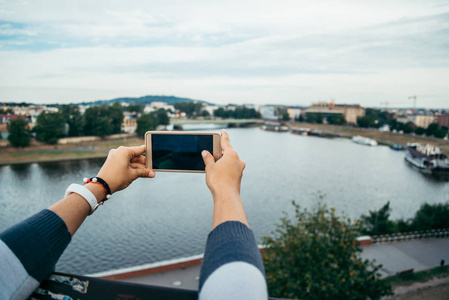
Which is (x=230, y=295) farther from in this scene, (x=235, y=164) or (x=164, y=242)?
(x=164, y=242)

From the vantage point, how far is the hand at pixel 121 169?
62 centimetres

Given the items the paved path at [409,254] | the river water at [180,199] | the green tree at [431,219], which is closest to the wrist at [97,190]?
the river water at [180,199]

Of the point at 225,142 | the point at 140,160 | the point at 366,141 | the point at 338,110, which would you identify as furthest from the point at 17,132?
the point at 338,110

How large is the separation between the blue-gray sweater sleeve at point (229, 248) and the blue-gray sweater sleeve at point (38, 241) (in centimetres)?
22

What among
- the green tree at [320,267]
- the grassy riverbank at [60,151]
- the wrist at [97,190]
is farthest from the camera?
the grassy riverbank at [60,151]

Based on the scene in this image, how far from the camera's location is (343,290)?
3.14 meters

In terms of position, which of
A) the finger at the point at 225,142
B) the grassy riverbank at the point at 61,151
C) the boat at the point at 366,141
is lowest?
the boat at the point at 366,141

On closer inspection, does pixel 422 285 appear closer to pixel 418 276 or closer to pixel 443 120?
pixel 418 276

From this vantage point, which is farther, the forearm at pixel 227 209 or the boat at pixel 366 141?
the boat at pixel 366 141

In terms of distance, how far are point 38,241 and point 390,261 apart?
617 centimetres

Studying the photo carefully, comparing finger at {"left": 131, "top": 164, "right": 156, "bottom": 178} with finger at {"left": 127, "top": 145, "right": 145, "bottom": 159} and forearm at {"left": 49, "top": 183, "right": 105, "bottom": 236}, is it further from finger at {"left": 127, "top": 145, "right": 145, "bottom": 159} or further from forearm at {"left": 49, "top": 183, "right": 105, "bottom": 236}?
forearm at {"left": 49, "top": 183, "right": 105, "bottom": 236}

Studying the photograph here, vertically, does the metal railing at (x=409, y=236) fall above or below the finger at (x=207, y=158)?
below

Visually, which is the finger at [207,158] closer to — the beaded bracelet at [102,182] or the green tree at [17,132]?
the beaded bracelet at [102,182]

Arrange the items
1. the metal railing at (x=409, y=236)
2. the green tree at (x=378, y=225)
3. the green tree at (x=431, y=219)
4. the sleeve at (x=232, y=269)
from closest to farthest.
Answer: the sleeve at (x=232, y=269) → the metal railing at (x=409, y=236) → the green tree at (x=378, y=225) → the green tree at (x=431, y=219)
